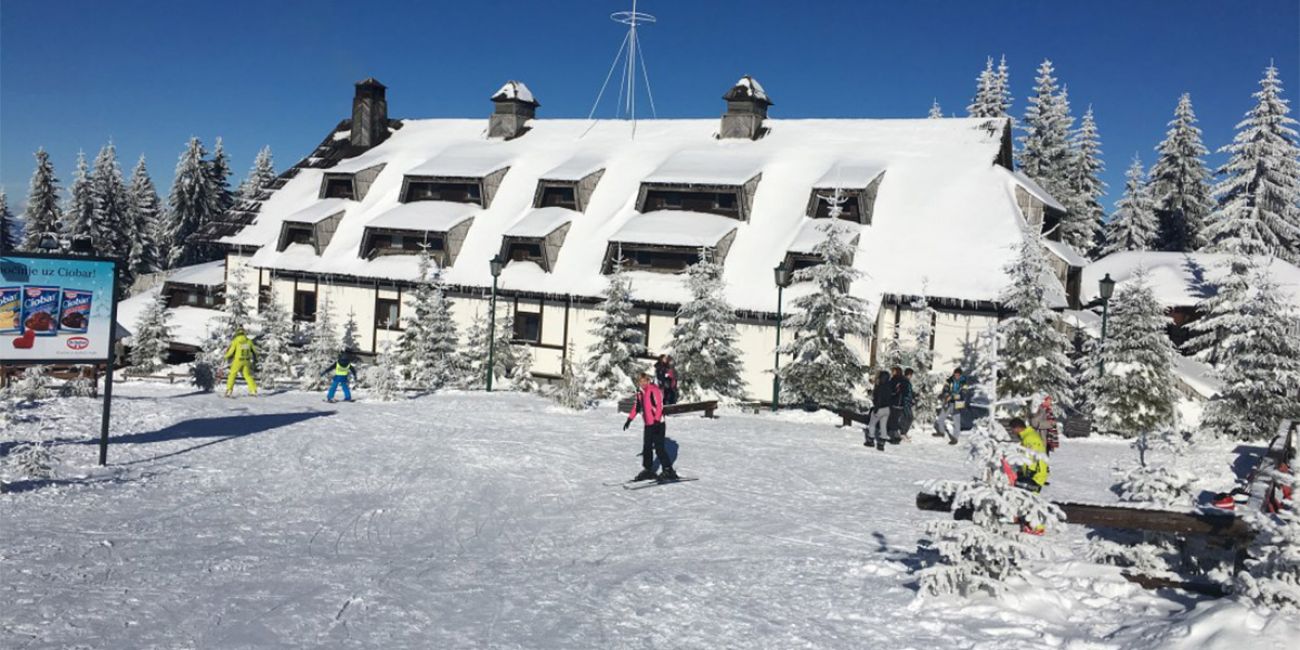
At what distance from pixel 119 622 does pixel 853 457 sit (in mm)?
11865

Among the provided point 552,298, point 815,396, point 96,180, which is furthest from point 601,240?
point 96,180

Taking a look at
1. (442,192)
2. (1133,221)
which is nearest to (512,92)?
(442,192)

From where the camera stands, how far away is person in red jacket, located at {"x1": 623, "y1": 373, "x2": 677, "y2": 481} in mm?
12623

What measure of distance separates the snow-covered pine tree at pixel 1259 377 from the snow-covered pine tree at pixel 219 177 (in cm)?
6672

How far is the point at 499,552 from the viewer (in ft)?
31.6

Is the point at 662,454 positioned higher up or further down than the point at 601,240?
further down

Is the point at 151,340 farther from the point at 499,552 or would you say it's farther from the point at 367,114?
the point at 499,552

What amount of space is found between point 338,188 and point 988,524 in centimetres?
3848

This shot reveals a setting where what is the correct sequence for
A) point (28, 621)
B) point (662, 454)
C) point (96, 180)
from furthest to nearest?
point (96, 180)
point (662, 454)
point (28, 621)

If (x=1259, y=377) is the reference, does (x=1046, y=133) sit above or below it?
above

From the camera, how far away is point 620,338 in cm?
2786

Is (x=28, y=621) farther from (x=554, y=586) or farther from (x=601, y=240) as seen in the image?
(x=601, y=240)

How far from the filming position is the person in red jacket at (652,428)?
12.6 m

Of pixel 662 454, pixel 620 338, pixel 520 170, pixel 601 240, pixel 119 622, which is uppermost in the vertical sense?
pixel 520 170
